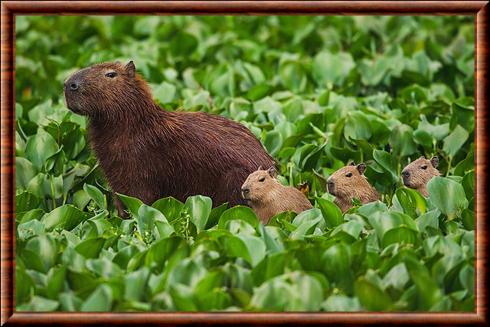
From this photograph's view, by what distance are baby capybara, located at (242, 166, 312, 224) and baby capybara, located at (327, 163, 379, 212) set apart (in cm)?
32

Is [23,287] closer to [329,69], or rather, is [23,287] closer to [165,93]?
[165,93]

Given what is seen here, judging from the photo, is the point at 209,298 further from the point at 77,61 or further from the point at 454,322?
the point at 77,61

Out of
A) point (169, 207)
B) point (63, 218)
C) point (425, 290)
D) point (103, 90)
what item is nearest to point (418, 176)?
point (169, 207)

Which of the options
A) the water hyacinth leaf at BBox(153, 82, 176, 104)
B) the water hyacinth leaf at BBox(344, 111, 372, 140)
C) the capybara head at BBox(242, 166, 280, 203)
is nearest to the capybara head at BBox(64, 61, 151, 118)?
the capybara head at BBox(242, 166, 280, 203)

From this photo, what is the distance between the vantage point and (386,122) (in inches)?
379

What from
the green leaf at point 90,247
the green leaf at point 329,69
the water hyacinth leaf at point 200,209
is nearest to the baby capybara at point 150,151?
the water hyacinth leaf at point 200,209

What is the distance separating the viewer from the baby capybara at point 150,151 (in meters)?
7.49

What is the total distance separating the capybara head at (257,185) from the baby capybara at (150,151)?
0.24 m

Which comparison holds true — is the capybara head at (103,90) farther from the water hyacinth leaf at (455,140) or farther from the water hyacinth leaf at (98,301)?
→ the water hyacinth leaf at (455,140)

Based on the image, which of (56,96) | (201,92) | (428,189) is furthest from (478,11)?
(56,96)

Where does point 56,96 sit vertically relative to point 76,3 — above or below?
below

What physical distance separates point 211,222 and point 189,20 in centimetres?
780

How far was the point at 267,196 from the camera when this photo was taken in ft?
24.0

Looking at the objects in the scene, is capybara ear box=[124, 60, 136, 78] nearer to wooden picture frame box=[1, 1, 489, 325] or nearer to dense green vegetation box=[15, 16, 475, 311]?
wooden picture frame box=[1, 1, 489, 325]
